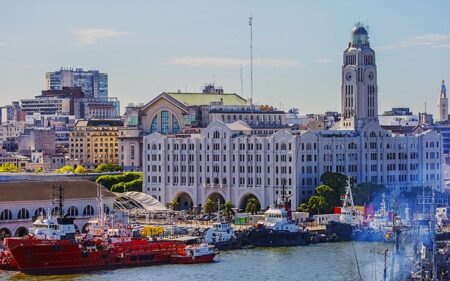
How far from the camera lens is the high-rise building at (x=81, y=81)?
617 feet

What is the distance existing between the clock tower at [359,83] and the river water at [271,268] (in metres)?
25.5

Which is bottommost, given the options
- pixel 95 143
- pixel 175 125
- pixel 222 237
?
pixel 222 237

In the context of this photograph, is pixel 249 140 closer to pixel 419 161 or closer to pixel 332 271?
pixel 419 161

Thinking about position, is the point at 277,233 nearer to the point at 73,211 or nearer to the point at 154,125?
the point at 73,211

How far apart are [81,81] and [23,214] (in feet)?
391

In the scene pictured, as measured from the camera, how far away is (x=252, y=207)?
83438 millimetres

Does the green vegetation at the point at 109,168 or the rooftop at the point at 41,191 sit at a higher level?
the green vegetation at the point at 109,168

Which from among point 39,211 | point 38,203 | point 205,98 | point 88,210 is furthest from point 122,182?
point 39,211

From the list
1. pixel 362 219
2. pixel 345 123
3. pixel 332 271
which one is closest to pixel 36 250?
pixel 332 271

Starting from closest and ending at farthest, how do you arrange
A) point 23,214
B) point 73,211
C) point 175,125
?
1. point 23,214
2. point 73,211
3. point 175,125

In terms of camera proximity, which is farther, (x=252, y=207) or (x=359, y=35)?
(x=359, y=35)

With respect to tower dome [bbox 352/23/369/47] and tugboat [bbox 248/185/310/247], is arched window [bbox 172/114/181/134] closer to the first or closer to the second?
tower dome [bbox 352/23/369/47]

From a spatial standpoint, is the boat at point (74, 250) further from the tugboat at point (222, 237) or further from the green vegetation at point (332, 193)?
the green vegetation at point (332, 193)

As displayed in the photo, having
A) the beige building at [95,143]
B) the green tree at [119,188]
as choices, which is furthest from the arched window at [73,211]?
the beige building at [95,143]
